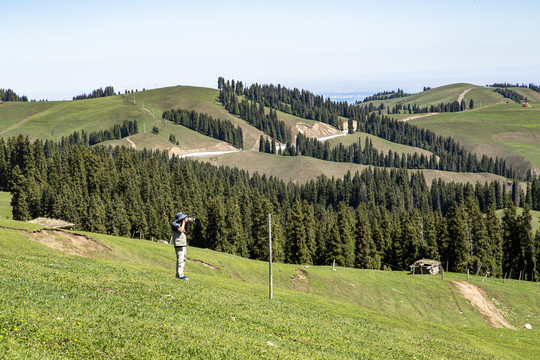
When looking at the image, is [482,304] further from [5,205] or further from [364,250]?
[5,205]

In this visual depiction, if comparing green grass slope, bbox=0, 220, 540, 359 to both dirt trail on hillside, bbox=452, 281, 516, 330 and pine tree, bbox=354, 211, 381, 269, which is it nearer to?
dirt trail on hillside, bbox=452, 281, 516, 330

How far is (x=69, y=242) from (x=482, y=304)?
63.7 metres

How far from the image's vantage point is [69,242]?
53312 mm

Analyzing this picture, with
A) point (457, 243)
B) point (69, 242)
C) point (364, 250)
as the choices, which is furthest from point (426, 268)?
point (69, 242)

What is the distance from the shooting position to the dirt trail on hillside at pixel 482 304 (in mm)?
70125

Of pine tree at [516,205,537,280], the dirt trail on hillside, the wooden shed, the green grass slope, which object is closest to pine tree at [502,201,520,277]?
pine tree at [516,205,537,280]

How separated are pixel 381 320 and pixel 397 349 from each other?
12.4 m

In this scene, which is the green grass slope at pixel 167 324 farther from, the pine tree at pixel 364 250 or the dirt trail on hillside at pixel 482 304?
the pine tree at pixel 364 250

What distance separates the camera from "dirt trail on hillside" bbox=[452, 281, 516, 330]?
230 feet

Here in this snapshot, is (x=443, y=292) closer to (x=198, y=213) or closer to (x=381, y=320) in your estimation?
(x=381, y=320)

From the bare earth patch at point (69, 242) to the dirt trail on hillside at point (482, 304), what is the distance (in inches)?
2260

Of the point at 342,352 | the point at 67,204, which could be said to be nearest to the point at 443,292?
the point at 342,352

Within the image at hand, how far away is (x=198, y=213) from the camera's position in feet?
461

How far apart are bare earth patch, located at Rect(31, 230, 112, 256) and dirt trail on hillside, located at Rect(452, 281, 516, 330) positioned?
57398 millimetres
